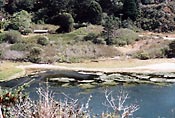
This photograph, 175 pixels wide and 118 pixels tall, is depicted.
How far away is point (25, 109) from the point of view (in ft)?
24.6

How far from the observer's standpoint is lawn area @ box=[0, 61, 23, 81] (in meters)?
30.7

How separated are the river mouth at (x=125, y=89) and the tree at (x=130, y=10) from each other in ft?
48.8

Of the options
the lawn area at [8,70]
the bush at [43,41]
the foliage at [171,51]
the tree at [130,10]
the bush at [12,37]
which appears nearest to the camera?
the lawn area at [8,70]

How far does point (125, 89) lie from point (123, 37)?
13.9 metres

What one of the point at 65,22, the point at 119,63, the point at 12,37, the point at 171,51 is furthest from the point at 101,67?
the point at 65,22

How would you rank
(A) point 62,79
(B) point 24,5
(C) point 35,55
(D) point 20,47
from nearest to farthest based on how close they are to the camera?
(A) point 62,79, (C) point 35,55, (D) point 20,47, (B) point 24,5

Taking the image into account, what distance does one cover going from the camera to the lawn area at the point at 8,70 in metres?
30.7

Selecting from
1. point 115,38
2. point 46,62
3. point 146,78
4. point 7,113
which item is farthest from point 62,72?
point 7,113

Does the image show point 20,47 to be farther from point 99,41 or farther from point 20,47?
point 99,41

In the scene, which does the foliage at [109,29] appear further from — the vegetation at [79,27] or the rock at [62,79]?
the rock at [62,79]

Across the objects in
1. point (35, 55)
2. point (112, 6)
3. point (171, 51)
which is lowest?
point (171, 51)

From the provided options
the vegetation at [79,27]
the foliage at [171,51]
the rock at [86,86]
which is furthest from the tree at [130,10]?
the rock at [86,86]

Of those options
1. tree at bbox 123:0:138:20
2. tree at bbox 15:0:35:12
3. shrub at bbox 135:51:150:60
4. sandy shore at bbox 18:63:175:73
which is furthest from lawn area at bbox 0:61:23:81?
tree at bbox 123:0:138:20

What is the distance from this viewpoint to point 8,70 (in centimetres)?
3194
